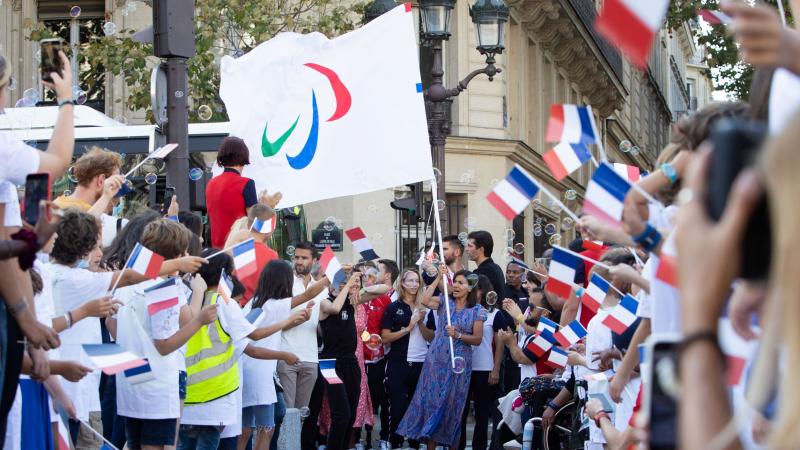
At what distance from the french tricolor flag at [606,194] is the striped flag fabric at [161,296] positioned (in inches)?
132

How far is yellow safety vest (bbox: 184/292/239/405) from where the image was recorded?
8.18m

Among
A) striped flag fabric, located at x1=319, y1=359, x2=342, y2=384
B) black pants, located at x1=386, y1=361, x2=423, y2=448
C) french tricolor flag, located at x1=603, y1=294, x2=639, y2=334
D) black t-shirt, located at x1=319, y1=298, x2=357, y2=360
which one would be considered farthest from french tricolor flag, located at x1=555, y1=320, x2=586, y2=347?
black pants, located at x1=386, y1=361, x2=423, y2=448

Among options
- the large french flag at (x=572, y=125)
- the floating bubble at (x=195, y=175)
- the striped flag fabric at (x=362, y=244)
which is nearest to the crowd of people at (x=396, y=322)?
the large french flag at (x=572, y=125)

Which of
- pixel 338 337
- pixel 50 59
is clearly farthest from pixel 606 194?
pixel 338 337

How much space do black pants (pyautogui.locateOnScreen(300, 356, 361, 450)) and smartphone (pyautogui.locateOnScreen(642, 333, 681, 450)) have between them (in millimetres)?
9181

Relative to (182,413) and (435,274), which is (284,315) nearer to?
(182,413)

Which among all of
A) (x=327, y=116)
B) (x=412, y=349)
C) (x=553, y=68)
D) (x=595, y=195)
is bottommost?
(x=412, y=349)

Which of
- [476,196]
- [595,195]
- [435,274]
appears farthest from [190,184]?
[476,196]

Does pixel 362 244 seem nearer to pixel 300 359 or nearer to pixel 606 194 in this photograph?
Result: pixel 300 359

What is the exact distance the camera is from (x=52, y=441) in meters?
5.90

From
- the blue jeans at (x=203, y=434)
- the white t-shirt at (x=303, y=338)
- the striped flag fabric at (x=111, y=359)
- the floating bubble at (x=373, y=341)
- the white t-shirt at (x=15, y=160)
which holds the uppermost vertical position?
the white t-shirt at (x=15, y=160)

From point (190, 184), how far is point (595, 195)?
6279 millimetres

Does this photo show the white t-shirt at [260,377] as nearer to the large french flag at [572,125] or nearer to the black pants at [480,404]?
the black pants at [480,404]

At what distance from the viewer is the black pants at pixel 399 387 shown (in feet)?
43.9
